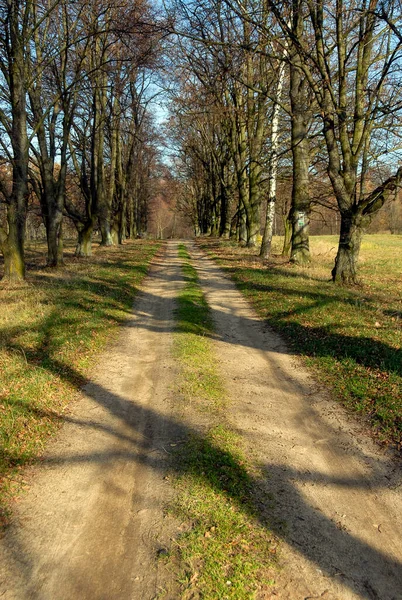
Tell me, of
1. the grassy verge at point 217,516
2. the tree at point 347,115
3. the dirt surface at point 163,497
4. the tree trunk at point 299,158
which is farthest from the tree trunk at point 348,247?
the grassy verge at point 217,516

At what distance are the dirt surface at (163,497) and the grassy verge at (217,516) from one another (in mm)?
139

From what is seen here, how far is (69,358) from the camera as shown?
6.99 metres

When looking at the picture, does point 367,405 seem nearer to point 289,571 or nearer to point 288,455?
point 288,455

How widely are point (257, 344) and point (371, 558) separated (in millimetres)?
5288

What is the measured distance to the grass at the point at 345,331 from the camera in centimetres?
560

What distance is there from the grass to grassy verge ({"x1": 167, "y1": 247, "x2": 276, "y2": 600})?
6.35ft

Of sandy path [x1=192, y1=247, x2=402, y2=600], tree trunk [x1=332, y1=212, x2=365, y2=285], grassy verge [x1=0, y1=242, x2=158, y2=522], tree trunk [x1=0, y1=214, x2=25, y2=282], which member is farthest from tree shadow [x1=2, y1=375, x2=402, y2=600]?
tree trunk [x1=0, y1=214, x2=25, y2=282]

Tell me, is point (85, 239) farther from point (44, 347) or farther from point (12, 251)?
point (44, 347)

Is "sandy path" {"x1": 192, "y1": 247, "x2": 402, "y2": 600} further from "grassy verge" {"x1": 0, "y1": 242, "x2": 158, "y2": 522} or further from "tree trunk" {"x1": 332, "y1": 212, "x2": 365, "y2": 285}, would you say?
"tree trunk" {"x1": 332, "y1": 212, "x2": 365, "y2": 285}

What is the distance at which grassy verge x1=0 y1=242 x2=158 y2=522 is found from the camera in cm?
465

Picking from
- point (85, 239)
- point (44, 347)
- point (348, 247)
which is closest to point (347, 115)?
point (348, 247)

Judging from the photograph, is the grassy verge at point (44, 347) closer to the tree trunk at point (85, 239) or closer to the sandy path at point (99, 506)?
the sandy path at point (99, 506)

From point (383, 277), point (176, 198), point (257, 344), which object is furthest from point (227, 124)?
point (176, 198)

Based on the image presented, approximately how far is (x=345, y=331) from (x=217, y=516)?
5.50 metres
